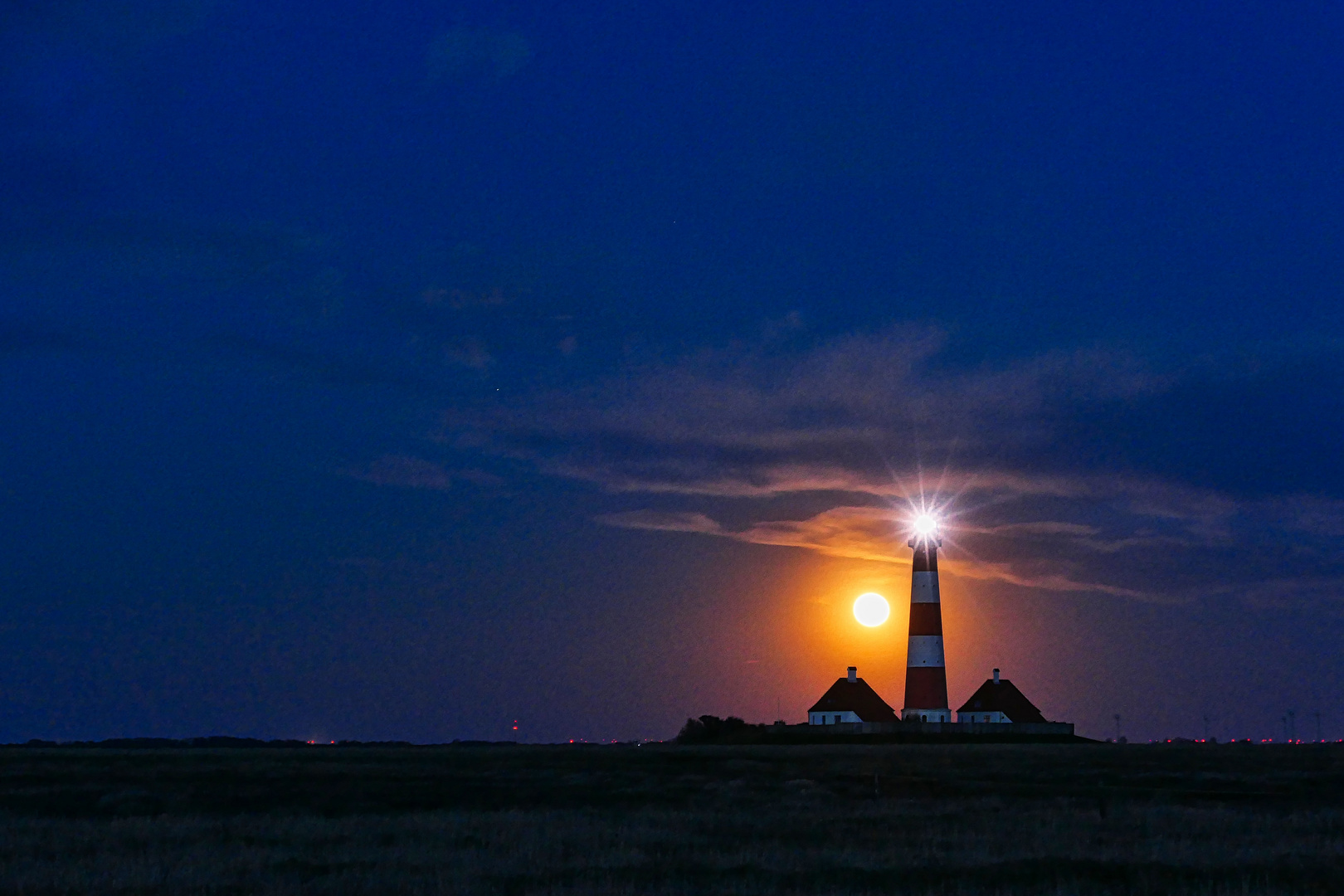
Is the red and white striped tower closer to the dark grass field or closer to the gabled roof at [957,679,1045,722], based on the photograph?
the gabled roof at [957,679,1045,722]

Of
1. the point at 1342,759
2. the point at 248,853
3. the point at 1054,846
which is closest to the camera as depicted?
the point at 248,853

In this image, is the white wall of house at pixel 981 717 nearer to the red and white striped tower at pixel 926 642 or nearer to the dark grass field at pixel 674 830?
the red and white striped tower at pixel 926 642

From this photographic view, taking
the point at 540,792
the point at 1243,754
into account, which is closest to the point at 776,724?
the point at 1243,754

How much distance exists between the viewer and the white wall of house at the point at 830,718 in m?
108

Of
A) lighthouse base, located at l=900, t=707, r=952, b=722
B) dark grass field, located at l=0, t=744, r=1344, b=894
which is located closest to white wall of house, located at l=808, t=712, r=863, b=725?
lighthouse base, located at l=900, t=707, r=952, b=722

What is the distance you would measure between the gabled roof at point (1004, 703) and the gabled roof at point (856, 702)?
694 cm

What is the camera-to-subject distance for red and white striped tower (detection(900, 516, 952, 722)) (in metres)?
97.6

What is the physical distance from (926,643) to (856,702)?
14722 mm

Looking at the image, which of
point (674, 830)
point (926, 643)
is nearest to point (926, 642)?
point (926, 643)

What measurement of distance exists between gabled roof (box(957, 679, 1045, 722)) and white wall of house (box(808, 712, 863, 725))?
403 inches

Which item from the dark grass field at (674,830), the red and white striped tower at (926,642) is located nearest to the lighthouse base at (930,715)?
the red and white striped tower at (926,642)

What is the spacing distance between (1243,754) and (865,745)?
23109 mm

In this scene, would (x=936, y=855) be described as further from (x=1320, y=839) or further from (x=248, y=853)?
(x=248, y=853)

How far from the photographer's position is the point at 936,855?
25.8 metres
